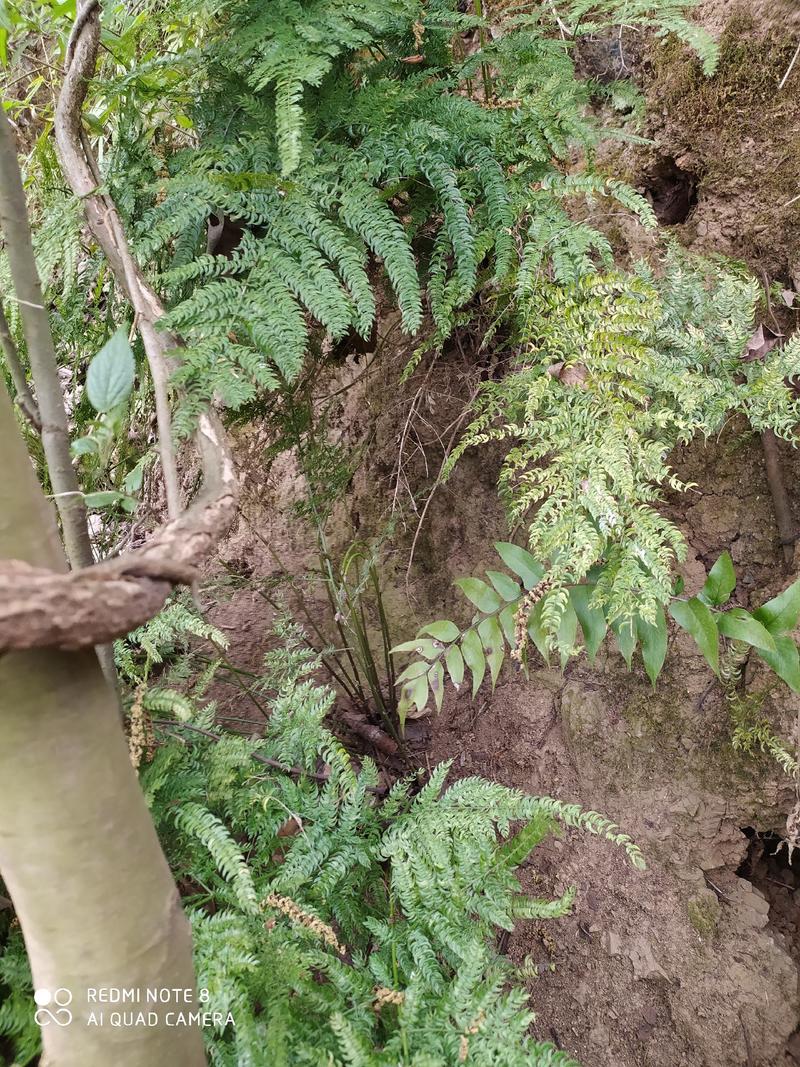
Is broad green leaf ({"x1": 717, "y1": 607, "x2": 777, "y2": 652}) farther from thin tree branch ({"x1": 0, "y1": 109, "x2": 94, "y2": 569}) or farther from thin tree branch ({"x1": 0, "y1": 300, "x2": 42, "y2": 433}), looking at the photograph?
thin tree branch ({"x1": 0, "y1": 300, "x2": 42, "y2": 433})

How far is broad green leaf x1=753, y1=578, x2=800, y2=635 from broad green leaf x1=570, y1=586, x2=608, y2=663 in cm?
42

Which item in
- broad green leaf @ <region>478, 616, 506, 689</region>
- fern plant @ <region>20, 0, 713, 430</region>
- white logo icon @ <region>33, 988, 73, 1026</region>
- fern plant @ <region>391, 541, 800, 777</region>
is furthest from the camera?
broad green leaf @ <region>478, 616, 506, 689</region>

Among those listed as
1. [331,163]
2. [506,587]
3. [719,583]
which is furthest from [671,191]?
[506,587]

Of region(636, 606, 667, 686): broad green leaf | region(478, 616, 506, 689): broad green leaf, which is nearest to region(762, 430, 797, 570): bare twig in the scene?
region(636, 606, 667, 686): broad green leaf

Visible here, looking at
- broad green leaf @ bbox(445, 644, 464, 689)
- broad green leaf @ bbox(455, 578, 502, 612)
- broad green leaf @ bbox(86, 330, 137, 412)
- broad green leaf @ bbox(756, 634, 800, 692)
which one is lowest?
broad green leaf @ bbox(756, 634, 800, 692)

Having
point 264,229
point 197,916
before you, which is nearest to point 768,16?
point 264,229

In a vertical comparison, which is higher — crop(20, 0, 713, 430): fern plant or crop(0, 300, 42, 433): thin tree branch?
crop(20, 0, 713, 430): fern plant

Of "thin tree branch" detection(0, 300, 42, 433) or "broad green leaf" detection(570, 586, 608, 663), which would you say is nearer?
"thin tree branch" detection(0, 300, 42, 433)

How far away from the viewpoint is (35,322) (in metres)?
1.10

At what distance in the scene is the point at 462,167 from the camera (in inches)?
71.8

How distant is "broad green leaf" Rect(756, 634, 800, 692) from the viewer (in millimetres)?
1665

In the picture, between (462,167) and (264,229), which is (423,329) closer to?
(462,167)

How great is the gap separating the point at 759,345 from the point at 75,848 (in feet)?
6.78

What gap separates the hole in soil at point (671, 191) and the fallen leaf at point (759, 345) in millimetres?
577
